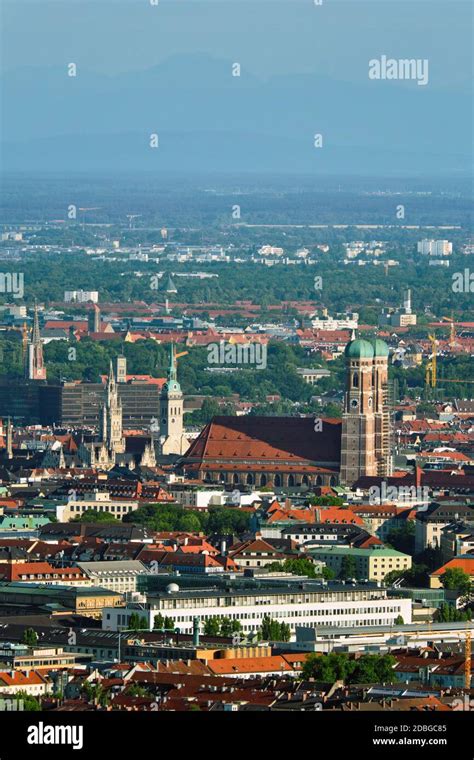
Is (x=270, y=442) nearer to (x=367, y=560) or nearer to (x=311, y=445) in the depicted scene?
(x=311, y=445)

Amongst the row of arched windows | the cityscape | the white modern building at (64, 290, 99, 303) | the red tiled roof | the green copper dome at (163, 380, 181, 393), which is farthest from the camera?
the white modern building at (64, 290, 99, 303)

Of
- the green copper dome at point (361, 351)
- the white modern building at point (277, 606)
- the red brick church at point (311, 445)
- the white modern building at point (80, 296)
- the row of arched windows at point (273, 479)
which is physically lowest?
the white modern building at point (80, 296)

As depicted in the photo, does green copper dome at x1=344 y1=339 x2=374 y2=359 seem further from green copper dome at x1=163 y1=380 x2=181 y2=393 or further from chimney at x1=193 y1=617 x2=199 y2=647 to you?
chimney at x1=193 y1=617 x2=199 y2=647

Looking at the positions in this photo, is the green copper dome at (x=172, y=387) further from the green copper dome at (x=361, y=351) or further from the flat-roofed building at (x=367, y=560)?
the flat-roofed building at (x=367, y=560)

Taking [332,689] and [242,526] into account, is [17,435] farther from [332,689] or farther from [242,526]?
[332,689]

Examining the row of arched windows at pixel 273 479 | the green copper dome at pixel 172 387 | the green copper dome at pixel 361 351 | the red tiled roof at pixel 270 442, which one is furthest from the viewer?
the green copper dome at pixel 172 387

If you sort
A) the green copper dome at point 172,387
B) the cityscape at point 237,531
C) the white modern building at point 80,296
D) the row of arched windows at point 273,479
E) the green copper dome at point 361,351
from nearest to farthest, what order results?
the cityscape at point 237,531 < the row of arched windows at point 273,479 < the green copper dome at point 361,351 < the green copper dome at point 172,387 < the white modern building at point 80,296

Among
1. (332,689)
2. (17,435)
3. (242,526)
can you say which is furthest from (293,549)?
(17,435)

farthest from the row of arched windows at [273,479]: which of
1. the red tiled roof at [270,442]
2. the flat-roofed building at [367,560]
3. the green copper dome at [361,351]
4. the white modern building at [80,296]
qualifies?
the white modern building at [80,296]

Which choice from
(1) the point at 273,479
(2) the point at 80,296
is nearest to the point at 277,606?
(1) the point at 273,479

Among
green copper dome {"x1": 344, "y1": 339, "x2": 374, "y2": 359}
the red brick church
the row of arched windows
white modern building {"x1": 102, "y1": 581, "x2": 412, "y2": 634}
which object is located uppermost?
green copper dome {"x1": 344, "y1": 339, "x2": 374, "y2": 359}

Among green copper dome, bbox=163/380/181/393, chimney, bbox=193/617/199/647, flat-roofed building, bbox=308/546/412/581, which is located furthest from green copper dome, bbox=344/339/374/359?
chimney, bbox=193/617/199/647
